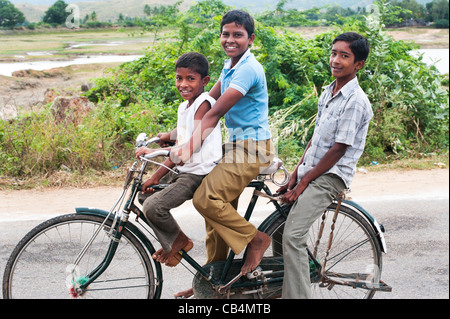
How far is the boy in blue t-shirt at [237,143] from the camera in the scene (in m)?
2.71

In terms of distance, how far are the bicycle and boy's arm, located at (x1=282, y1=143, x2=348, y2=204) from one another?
13cm

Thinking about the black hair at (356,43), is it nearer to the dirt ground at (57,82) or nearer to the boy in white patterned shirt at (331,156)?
the boy in white patterned shirt at (331,156)

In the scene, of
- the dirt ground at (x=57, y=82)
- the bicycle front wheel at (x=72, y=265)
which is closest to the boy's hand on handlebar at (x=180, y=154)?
the bicycle front wheel at (x=72, y=265)

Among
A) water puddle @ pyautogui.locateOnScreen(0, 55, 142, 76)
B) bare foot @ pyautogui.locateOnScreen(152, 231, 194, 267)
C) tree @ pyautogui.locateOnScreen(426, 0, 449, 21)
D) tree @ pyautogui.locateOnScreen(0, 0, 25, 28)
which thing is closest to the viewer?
bare foot @ pyautogui.locateOnScreen(152, 231, 194, 267)

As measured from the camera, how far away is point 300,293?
9.44 feet

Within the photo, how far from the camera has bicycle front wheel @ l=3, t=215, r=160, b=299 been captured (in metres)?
2.82

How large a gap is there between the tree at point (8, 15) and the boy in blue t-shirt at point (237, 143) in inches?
189

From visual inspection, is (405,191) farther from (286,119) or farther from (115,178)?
(115,178)

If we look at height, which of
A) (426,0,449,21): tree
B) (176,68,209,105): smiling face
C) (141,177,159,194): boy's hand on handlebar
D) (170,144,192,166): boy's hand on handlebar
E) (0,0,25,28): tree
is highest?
(426,0,449,21): tree

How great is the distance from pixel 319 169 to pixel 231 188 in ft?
1.86

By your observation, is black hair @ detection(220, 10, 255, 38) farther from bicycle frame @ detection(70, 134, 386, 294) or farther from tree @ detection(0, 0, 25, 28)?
tree @ detection(0, 0, 25, 28)

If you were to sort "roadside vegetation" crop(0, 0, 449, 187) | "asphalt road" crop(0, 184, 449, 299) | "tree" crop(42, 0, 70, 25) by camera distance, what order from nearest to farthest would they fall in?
"asphalt road" crop(0, 184, 449, 299) → "roadside vegetation" crop(0, 0, 449, 187) → "tree" crop(42, 0, 70, 25)

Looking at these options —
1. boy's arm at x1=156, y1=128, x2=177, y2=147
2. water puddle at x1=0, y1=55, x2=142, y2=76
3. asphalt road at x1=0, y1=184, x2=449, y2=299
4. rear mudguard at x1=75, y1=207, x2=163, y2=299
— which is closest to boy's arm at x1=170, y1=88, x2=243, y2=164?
boy's arm at x1=156, y1=128, x2=177, y2=147

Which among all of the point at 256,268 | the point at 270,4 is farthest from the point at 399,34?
the point at 256,268
